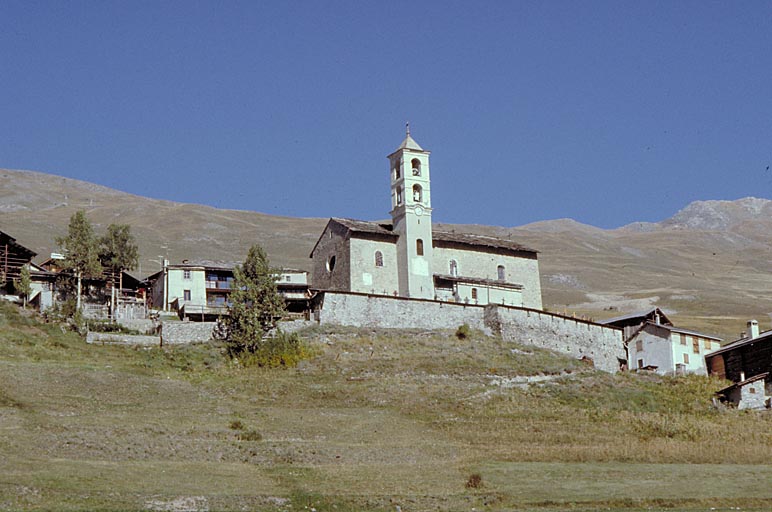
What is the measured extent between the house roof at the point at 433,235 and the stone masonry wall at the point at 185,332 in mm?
18481

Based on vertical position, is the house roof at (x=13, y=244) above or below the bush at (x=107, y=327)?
above

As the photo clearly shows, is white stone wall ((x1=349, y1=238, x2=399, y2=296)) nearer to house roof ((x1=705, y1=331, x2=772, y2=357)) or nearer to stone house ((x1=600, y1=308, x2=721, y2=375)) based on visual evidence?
stone house ((x1=600, y1=308, x2=721, y2=375))

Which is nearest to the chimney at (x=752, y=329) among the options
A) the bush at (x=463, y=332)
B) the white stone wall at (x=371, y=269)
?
the bush at (x=463, y=332)

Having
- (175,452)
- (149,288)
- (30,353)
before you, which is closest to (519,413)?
(175,452)

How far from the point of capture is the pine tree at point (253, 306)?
70062 millimetres

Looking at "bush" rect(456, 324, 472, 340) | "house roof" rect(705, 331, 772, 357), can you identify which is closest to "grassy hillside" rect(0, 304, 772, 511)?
"bush" rect(456, 324, 472, 340)

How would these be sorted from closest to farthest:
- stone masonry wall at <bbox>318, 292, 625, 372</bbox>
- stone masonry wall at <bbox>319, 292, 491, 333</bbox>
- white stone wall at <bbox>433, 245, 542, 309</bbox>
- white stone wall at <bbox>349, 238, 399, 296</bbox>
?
stone masonry wall at <bbox>319, 292, 491, 333</bbox> < stone masonry wall at <bbox>318, 292, 625, 372</bbox> < white stone wall at <bbox>349, 238, 399, 296</bbox> < white stone wall at <bbox>433, 245, 542, 309</bbox>

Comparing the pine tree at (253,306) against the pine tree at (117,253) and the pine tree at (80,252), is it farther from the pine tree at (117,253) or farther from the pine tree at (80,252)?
the pine tree at (117,253)

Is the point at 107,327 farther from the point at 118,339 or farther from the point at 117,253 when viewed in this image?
the point at 117,253

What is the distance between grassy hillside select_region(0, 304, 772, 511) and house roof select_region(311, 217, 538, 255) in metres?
13.9

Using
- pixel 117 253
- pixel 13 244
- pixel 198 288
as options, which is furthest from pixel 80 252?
pixel 198 288

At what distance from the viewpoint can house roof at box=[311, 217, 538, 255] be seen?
289ft

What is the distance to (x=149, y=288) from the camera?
8906 centimetres

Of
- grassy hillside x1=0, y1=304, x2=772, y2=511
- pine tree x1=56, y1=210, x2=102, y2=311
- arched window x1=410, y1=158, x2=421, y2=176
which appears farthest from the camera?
arched window x1=410, y1=158, x2=421, y2=176
